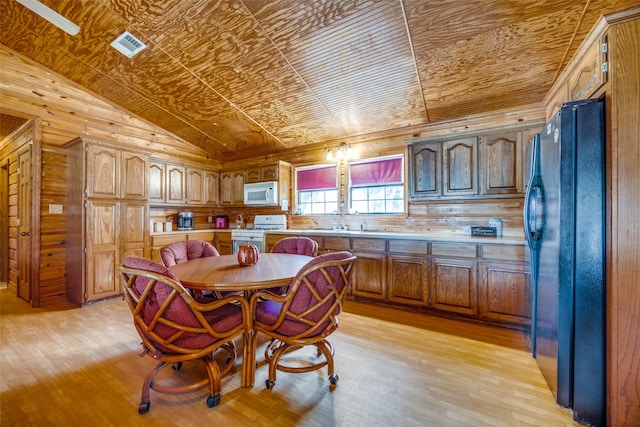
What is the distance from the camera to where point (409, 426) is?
143 centimetres

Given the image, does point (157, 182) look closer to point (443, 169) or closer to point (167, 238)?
point (167, 238)

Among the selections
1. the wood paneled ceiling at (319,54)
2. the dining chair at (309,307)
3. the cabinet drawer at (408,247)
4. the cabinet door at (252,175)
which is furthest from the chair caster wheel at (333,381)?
the cabinet door at (252,175)

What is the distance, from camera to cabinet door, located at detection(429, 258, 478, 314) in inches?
110

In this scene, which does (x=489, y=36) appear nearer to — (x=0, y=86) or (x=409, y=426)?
(x=409, y=426)

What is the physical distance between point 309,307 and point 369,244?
6.21 ft

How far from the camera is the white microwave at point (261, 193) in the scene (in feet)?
15.5

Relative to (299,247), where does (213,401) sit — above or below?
below

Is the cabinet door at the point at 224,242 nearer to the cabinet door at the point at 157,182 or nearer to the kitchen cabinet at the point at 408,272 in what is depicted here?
the cabinet door at the point at 157,182

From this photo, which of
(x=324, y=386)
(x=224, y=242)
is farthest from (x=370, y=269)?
(x=224, y=242)

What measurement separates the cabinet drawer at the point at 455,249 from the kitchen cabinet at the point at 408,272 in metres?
0.11

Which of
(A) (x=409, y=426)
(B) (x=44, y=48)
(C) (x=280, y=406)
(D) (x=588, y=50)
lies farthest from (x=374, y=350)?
(B) (x=44, y=48)

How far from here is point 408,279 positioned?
3.13m

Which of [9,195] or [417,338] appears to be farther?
[9,195]

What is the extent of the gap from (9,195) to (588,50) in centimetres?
744
